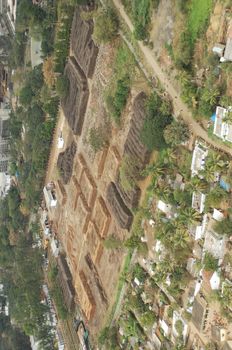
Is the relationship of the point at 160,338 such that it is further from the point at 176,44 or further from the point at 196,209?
the point at 176,44

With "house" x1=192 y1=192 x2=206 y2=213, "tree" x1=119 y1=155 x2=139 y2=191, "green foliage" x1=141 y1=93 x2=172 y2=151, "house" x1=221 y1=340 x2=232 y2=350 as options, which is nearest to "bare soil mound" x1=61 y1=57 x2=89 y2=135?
"tree" x1=119 y1=155 x2=139 y2=191

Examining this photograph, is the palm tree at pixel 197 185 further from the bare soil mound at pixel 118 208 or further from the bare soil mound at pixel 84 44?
the bare soil mound at pixel 84 44

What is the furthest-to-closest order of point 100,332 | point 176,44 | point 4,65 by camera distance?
point 4,65
point 100,332
point 176,44

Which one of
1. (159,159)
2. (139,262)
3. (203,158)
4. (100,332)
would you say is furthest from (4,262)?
(203,158)

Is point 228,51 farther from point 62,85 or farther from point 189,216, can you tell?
point 62,85

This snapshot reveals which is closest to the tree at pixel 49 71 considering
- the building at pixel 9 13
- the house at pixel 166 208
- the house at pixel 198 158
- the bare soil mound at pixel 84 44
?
the bare soil mound at pixel 84 44

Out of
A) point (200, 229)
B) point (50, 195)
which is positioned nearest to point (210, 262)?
point (200, 229)
